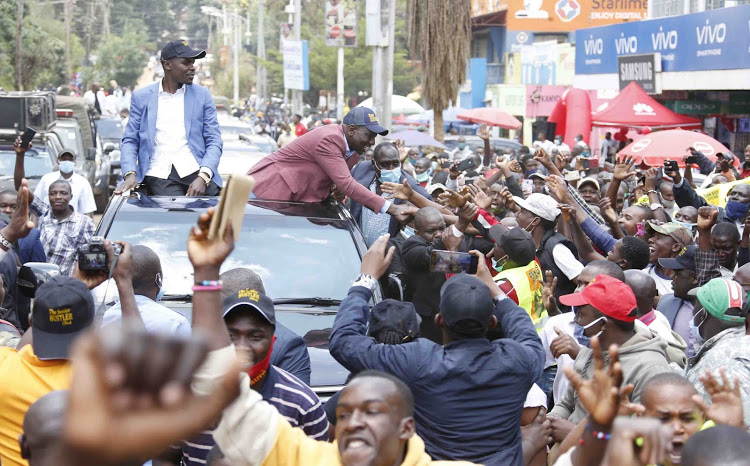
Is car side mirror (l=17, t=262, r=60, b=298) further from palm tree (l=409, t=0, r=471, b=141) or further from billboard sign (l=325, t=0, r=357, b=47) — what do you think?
billboard sign (l=325, t=0, r=357, b=47)

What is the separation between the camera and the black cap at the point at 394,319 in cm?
455

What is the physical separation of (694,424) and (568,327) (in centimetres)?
181

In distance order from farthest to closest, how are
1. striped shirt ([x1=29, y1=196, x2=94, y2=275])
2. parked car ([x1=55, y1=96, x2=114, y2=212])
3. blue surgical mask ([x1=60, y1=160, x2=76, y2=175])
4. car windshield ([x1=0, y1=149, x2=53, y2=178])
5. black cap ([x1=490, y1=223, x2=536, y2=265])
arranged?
parked car ([x1=55, y1=96, x2=114, y2=212]) → car windshield ([x1=0, y1=149, x2=53, y2=178]) → blue surgical mask ([x1=60, y1=160, x2=76, y2=175]) → striped shirt ([x1=29, y1=196, x2=94, y2=275]) → black cap ([x1=490, y1=223, x2=536, y2=265])

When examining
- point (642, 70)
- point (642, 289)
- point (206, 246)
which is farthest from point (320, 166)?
point (642, 70)

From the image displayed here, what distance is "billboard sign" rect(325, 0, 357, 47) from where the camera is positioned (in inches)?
920

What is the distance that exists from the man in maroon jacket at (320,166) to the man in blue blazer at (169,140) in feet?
1.45

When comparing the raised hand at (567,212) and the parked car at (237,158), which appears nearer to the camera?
the raised hand at (567,212)

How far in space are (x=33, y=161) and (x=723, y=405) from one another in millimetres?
13142

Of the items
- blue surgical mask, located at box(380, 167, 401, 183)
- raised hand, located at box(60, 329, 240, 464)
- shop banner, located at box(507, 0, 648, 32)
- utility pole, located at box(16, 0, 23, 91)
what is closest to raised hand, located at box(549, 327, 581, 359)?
raised hand, located at box(60, 329, 240, 464)

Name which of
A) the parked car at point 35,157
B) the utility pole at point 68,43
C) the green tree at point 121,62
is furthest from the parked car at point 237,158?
the green tree at point 121,62

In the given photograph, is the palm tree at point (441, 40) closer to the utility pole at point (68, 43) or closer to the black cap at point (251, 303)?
the black cap at point (251, 303)

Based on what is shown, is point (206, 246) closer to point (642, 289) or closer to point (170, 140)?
point (642, 289)

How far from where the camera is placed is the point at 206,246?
278 centimetres

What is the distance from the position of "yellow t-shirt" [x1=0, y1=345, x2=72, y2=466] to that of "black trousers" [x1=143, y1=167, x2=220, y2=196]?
A: 4.08m
